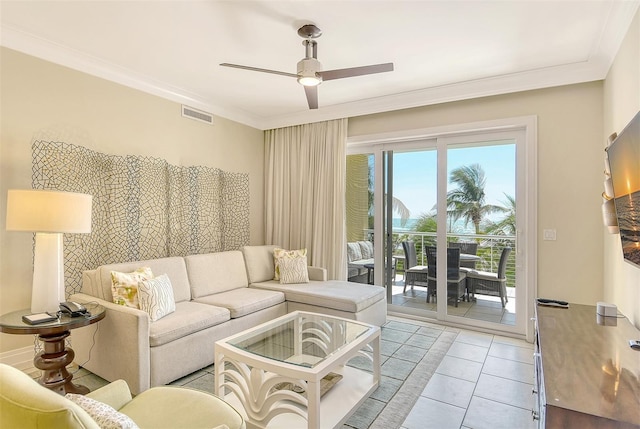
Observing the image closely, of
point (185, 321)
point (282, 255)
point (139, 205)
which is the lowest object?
point (185, 321)

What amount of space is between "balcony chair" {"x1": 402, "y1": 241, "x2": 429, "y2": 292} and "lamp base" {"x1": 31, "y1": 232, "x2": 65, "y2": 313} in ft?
11.8

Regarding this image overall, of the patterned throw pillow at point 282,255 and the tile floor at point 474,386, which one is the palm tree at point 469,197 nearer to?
the tile floor at point 474,386

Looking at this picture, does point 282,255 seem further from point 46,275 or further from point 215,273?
point 46,275

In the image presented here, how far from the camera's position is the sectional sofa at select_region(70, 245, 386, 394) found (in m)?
2.42

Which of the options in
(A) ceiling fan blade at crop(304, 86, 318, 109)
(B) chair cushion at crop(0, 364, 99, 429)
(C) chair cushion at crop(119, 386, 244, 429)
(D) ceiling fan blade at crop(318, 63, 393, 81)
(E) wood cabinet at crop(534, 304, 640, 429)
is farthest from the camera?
(A) ceiling fan blade at crop(304, 86, 318, 109)

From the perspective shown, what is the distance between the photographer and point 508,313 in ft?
12.2

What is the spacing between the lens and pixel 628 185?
5.68 feet

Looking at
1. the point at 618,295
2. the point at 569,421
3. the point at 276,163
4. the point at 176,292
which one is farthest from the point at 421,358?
the point at 276,163

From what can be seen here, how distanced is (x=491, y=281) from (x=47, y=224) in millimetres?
4130

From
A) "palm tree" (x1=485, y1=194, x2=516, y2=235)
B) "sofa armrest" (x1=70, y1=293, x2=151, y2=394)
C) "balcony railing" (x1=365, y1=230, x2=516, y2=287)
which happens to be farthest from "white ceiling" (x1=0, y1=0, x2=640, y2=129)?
"sofa armrest" (x1=70, y1=293, x2=151, y2=394)

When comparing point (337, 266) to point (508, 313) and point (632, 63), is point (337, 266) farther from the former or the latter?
point (632, 63)

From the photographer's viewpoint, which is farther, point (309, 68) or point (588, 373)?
point (309, 68)

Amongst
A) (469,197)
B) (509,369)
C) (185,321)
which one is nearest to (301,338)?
(185,321)

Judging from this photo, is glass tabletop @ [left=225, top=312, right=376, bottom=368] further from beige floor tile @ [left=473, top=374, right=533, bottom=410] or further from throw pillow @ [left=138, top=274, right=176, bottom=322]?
beige floor tile @ [left=473, top=374, right=533, bottom=410]
